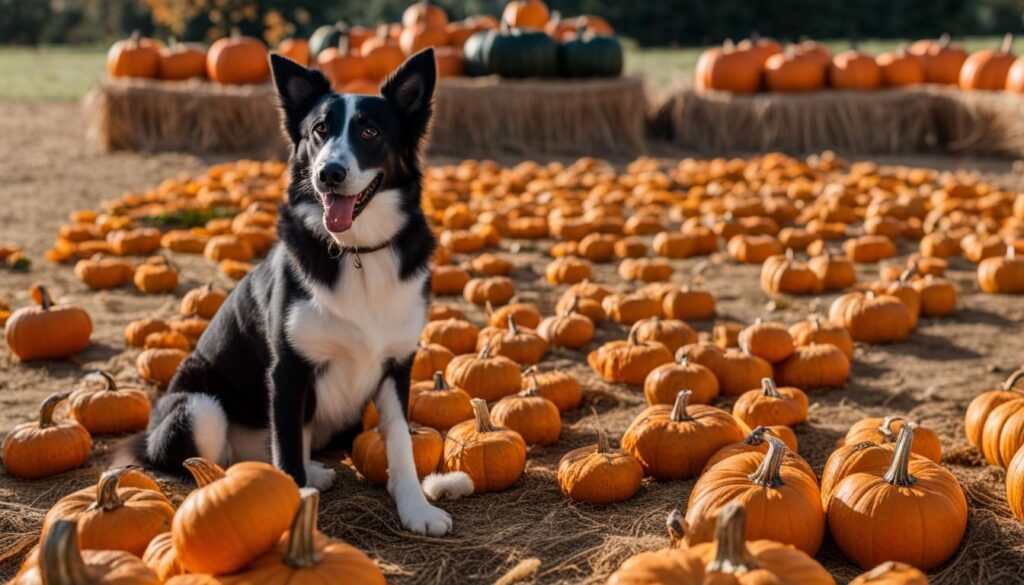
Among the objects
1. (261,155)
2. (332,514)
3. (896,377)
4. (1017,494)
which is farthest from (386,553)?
(261,155)

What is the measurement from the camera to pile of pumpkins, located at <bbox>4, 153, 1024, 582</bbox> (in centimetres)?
304

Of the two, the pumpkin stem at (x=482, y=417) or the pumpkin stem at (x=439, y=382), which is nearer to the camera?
the pumpkin stem at (x=482, y=417)

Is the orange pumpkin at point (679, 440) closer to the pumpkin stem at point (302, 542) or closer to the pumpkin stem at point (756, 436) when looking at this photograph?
the pumpkin stem at point (756, 436)

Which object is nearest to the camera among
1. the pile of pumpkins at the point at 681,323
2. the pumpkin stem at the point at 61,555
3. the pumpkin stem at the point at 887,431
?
the pumpkin stem at the point at 61,555

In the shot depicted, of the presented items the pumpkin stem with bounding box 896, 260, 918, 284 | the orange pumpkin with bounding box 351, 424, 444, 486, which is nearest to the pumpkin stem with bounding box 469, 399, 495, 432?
the orange pumpkin with bounding box 351, 424, 444, 486

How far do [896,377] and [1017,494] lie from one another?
1.85 metres

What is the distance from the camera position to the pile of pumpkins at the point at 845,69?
42.5 feet

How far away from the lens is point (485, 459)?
3605 mm

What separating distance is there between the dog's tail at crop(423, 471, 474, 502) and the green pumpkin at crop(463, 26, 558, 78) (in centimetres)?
1021

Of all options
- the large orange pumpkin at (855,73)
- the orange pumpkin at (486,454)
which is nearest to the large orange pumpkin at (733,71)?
the large orange pumpkin at (855,73)

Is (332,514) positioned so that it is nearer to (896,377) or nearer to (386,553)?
(386,553)

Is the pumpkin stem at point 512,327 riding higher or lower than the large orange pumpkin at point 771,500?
lower

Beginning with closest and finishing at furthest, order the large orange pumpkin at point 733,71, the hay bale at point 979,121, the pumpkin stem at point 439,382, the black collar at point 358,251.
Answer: the black collar at point 358,251 < the pumpkin stem at point 439,382 < the hay bale at point 979,121 < the large orange pumpkin at point 733,71

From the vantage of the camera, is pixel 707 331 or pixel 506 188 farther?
pixel 506 188
